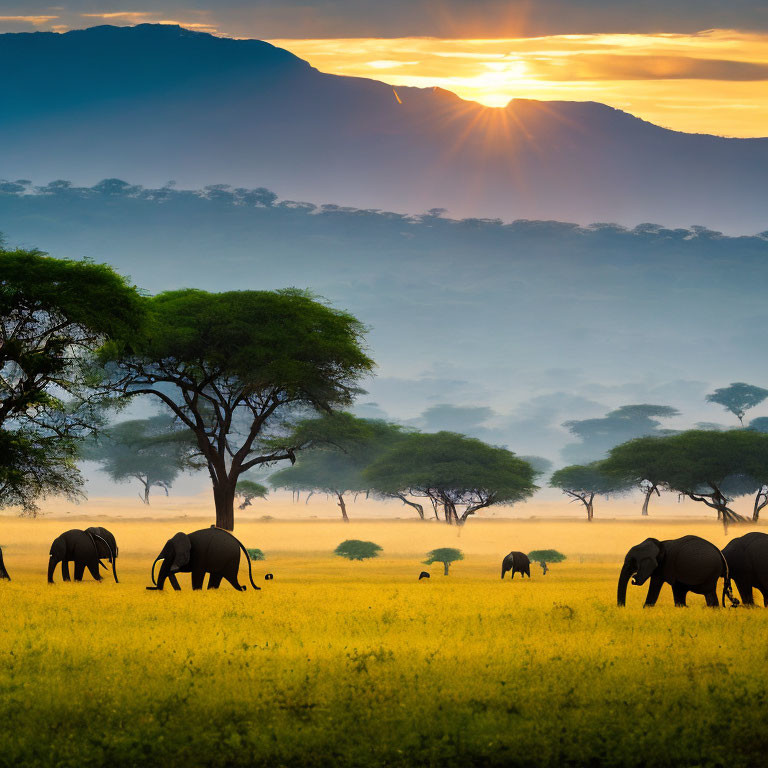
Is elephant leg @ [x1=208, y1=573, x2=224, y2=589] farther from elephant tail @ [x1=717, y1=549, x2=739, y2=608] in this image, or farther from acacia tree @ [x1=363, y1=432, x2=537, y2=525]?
acacia tree @ [x1=363, y1=432, x2=537, y2=525]

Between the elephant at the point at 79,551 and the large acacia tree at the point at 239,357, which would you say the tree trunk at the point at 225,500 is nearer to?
the large acacia tree at the point at 239,357

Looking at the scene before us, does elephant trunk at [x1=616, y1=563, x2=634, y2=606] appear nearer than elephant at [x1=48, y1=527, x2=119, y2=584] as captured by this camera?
Yes

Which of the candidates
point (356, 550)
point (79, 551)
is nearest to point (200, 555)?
point (79, 551)

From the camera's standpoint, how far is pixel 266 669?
597 inches

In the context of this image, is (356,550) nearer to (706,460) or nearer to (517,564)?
(517,564)

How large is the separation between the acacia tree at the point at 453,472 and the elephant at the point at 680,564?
43.9 metres

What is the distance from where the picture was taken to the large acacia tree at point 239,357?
1849 inches

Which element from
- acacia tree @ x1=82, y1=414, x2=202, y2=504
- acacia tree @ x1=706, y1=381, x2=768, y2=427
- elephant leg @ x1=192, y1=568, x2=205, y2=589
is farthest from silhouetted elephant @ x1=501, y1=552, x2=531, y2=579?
acacia tree @ x1=706, y1=381, x2=768, y2=427

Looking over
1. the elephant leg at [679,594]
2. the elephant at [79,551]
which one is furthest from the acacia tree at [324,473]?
the elephant leg at [679,594]

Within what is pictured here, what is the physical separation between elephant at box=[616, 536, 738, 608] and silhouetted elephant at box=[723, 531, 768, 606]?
0.47 meters

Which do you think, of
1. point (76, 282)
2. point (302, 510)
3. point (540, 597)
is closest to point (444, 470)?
point (76, 282)

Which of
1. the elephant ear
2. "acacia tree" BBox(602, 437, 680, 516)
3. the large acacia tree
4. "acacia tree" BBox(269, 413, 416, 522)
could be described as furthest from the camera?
"acacia tree" BBox(269, 413, 416, 522)

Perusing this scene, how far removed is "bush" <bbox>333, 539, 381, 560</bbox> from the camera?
172 ft

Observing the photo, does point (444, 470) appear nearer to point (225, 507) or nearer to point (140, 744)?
point (225, 507)
